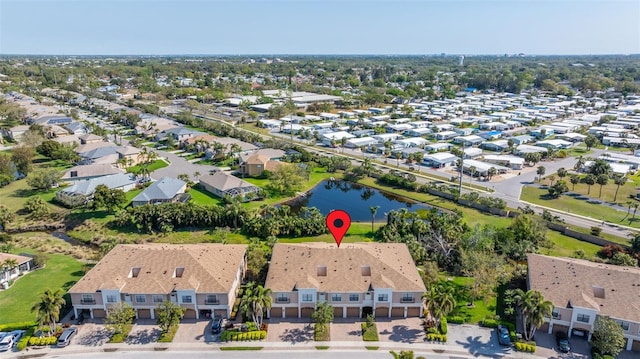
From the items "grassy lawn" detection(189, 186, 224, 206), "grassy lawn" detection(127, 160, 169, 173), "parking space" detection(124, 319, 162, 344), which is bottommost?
"parking space" detection(124, 319, 162, 344)

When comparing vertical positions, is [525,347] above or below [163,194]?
below

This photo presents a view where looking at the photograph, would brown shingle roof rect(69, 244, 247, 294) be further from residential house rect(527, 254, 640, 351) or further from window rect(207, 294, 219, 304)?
residential house rect(527, 254, 640, 351)

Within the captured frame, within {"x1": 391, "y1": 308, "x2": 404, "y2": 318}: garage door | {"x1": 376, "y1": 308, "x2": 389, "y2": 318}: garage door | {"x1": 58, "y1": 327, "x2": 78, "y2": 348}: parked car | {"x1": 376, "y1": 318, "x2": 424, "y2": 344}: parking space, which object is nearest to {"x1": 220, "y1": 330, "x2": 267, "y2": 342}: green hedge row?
{"x1": 376, "y1": 318, "x2": 424, "y2": 344}: parking space

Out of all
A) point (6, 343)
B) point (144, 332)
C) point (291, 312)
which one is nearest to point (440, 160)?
point (291, 312)

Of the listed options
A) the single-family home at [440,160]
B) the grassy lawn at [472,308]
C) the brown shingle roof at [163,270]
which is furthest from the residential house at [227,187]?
the single-family home at [440,160]

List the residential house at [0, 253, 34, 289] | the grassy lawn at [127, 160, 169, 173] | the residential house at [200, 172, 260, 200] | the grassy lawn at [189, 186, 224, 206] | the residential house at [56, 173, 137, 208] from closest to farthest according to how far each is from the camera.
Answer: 1. the residential house at [0, 253, 34, 289]
2. the residential house at [56, 173, 137, 208]
3. the grassy lawn at [189, 186, 224, 206]
4. the residential house at [200, 172, 260, 200]
5. the grassy lawn at [127, 160, 169, 173]

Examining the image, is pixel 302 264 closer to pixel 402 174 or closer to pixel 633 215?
pixel 402 174

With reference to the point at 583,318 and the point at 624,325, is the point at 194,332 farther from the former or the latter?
the point at 624,325
